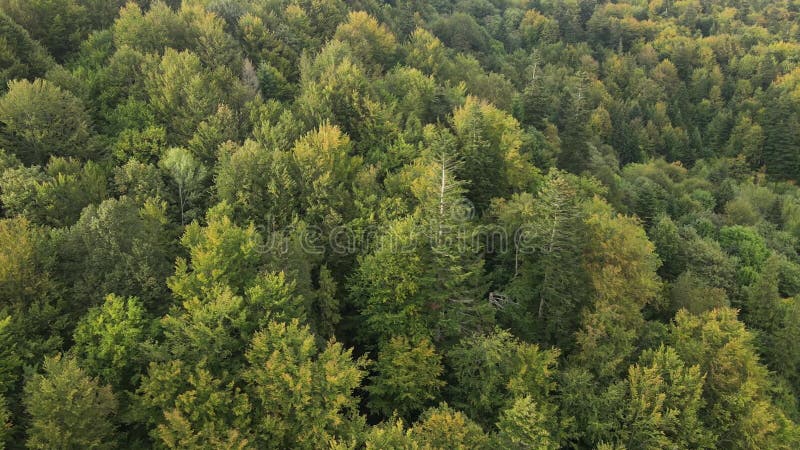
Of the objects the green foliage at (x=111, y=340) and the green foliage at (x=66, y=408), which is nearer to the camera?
the green foliage at (x=66, y=408)

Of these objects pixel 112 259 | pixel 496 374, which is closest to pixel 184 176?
pixel 112 259

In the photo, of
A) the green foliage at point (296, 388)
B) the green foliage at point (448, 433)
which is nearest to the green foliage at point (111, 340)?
the green foliage at point (296, 388)

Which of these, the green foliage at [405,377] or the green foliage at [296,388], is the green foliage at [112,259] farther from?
the green foliage at [405,377]

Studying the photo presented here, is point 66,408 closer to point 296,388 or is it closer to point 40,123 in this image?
point 296,388

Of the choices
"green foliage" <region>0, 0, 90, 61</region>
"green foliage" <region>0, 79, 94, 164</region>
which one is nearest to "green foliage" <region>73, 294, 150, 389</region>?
"green foliage" <region>0, 79, 94, 164</region>

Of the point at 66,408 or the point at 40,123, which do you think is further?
the point at 40,123

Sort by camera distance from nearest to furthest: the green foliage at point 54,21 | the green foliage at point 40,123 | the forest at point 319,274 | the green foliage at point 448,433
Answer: the forest at point 319,274 → the green foliage at point 448,433 → the green foliage at point 40,123 → the green foliage at point 54,21

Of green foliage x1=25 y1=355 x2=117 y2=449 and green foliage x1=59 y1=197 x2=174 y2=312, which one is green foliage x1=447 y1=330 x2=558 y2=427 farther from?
green foliage x1=25 y1=355 x2=117 y2=449

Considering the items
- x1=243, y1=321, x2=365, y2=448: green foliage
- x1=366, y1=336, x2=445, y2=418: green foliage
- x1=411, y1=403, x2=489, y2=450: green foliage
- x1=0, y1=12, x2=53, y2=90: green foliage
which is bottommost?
x1=366, y1=336, x2=445, y2=418: green foliage
